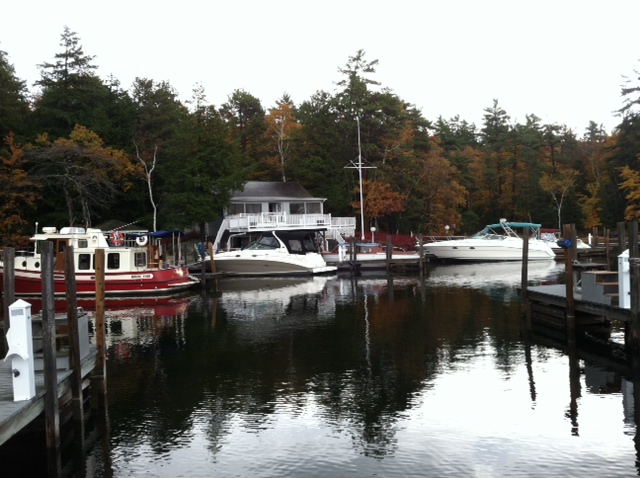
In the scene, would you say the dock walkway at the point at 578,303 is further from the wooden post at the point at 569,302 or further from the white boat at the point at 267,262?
the white boat at the point at 267,262

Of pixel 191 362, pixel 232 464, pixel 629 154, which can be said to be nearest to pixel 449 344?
pixel 191 362

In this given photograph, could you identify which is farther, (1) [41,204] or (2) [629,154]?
(2) [629,154]

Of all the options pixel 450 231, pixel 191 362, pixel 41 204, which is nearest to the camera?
pixel 191 362

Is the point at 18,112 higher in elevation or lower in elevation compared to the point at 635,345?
higher

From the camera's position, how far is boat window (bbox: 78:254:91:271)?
30766 millimetres

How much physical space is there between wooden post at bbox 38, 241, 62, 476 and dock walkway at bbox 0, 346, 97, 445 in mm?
203

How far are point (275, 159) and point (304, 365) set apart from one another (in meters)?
44.8

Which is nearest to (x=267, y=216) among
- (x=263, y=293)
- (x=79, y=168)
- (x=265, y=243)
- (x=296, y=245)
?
(x=265, y=243)

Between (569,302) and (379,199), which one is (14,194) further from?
(569,302)

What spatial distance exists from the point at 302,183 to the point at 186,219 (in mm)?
15751

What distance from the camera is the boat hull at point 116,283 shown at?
30422 millimetres

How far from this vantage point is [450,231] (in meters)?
62.0

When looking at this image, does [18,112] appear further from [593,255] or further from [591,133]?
[591,133]

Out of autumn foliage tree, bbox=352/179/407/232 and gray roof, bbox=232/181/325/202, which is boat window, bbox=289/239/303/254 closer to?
gray roof, bbox=232/181/325/202
